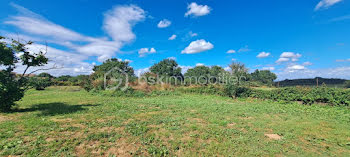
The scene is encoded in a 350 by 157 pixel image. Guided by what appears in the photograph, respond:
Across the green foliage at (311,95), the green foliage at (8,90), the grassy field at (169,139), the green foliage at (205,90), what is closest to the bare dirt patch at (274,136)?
the grassy field at (169,139)

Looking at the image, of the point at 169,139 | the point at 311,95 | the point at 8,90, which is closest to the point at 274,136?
the point at 169,139

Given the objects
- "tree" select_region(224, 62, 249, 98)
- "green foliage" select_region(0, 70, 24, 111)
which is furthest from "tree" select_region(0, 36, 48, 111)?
"tree" select_region(224, 62, 249, 98)

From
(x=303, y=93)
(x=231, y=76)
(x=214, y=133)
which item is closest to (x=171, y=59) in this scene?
(x=231, y=76)

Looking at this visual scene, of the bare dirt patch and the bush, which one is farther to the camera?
the bush

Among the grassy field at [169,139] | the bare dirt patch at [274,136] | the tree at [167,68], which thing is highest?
the tree at [167,68]

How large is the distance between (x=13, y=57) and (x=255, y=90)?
1407 cm

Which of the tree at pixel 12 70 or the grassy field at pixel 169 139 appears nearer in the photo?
the grassy field at pixel 169 139

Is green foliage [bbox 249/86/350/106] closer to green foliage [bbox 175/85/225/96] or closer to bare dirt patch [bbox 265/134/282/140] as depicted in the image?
green foliage [bbox 175/85/225/96]

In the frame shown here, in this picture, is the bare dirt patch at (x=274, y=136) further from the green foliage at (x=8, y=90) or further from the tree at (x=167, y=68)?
the tree at (x=167, y=68)

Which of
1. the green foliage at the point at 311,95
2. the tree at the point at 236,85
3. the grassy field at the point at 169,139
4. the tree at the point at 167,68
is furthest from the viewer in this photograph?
the tree at the point at 167,68

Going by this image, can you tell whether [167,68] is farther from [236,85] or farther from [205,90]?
[236,85]

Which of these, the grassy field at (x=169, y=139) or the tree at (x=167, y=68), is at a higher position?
the tree at (x=167, y=68)

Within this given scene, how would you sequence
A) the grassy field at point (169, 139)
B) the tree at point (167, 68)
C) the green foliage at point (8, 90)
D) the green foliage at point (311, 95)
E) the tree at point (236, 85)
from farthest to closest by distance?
the tree at point (167, 68) < the tree at point (236, 85) < the green foliage at point (311, 95) < the green foliage at point (8, 90) < the grassy field at point (169, 139)

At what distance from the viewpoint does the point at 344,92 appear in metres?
7.82
